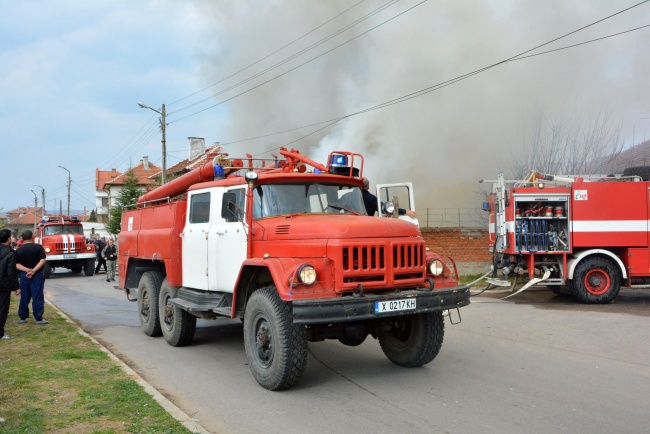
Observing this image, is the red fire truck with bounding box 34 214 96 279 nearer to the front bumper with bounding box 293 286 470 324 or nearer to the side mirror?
the side mirror

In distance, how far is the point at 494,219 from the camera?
1313 cm

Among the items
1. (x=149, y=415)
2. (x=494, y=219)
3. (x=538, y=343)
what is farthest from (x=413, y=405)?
(x=494, y=219)

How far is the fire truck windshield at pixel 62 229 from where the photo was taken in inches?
923

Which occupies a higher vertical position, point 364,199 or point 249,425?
point 364,199

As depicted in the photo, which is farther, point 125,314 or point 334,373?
point 125,314

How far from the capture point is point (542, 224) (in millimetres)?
12180

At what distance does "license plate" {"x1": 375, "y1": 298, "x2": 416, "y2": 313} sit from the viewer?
525cm

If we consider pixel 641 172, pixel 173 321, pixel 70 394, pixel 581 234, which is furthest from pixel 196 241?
pixel 641 172

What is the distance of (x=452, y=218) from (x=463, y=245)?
5.55ft

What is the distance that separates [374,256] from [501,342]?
353cm

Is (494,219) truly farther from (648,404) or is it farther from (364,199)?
(648,404)

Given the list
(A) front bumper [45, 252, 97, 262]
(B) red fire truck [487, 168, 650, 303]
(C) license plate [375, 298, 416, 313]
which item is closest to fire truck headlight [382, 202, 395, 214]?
(C) license plate [375, 298, 416, 313]

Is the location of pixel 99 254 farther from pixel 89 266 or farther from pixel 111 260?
pixel 111 260

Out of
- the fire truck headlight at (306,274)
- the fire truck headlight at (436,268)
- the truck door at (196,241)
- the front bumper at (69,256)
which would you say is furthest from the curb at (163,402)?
the front bumper at (69,256)
